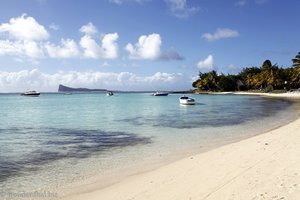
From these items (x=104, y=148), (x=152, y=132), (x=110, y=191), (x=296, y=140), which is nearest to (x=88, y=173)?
(x=110, y=191)

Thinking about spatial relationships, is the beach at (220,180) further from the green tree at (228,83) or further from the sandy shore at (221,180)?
the green tree at (228,83)

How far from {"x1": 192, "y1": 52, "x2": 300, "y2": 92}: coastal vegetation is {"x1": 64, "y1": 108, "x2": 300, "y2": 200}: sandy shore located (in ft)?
359

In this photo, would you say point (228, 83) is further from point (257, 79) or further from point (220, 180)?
point (220, 180)

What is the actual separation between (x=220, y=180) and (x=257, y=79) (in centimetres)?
14380

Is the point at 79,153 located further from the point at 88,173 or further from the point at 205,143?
the point at 205,143

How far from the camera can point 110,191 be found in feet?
34.1

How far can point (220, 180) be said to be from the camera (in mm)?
10000

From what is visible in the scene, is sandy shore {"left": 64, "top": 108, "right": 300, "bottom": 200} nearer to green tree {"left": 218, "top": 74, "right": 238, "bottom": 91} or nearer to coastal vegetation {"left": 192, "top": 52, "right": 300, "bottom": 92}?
coastal vegetation {"left": 192, "top": 52, "right": 300, "bottom": 92}

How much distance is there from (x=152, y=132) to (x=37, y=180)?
1514cm

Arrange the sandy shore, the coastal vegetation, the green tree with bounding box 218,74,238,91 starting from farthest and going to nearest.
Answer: the green tree with bounding box 218,74,238,91 < the coastal vegetation < the sandy shore

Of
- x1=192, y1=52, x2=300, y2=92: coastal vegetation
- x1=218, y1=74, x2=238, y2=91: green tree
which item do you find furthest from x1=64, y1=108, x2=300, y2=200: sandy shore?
x1=218, y1=74, x2=238, y2=91: green tree

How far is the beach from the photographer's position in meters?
8.55

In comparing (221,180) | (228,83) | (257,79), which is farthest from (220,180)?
(228,83)

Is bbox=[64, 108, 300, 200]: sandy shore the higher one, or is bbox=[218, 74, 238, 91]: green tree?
bbox=[218, 74, 238, 91]: green tree
